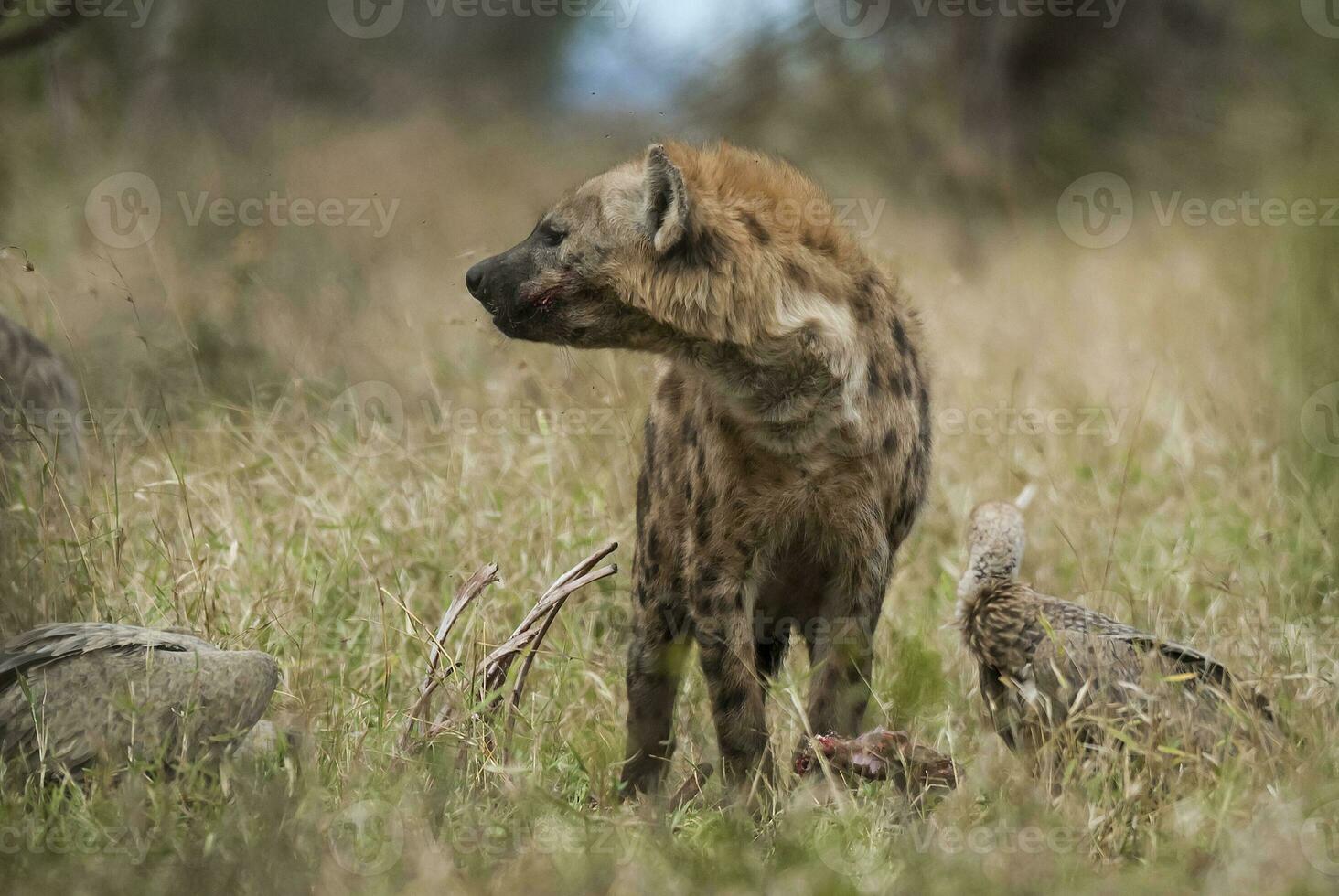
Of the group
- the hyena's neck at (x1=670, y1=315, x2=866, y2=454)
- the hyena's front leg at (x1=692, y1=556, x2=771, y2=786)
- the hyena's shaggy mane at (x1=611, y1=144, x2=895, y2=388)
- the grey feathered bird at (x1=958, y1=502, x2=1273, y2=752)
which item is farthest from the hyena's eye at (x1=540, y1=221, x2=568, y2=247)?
the grey feathered bird at (x1=958, y1=502, x2=1273, y2=752)

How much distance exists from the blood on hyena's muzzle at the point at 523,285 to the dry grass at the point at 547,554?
0.78m

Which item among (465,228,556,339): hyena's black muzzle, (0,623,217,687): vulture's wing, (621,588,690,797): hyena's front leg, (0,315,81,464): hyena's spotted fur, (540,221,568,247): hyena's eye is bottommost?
(621,588,690,797): hyena's front leg

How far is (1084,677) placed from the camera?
3.24 meters

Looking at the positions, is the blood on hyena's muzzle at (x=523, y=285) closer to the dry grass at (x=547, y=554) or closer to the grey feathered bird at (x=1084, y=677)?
the dry grass at (x=547, y=554)

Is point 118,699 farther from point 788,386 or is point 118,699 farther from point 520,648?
point 788,386

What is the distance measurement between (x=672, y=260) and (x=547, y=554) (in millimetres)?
1509

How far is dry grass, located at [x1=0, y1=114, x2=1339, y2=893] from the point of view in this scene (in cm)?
268

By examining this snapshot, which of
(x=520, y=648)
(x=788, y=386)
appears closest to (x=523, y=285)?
(x=788, y=386)

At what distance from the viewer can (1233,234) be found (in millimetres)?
8312

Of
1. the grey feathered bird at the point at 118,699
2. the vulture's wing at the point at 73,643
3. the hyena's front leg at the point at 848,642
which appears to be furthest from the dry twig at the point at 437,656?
the hyena's front leg at the point at 848,642

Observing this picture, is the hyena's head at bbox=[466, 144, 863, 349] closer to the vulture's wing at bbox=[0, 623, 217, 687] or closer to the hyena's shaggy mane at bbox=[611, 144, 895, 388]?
the hyena's shaggy mane at bbox=[611, 144, 895, 388]

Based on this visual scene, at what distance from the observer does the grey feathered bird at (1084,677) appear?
3.14 metres

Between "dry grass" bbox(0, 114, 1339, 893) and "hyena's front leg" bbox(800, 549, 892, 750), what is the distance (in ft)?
0.32

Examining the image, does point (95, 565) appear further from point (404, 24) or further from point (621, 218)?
point (404, 24)
